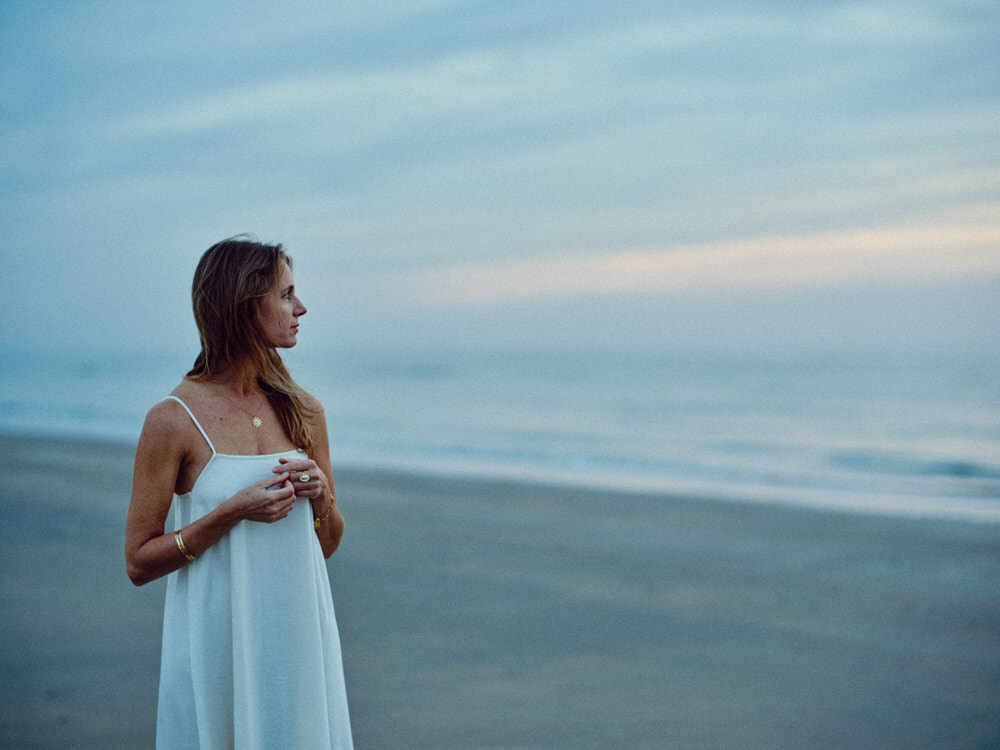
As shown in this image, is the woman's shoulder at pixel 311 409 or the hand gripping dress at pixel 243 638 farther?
the woman's shoulder at pixel 311 409

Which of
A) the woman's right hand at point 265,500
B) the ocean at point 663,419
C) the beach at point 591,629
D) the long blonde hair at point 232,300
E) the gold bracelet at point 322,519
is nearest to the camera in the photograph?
the woman's right hand at point 265,500

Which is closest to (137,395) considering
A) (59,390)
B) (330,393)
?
(59,390)

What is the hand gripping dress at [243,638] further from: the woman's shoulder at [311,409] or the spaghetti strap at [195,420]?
the woman's shoulder at [311,409]

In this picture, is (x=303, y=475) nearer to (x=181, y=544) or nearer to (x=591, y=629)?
(x=181, y=544)

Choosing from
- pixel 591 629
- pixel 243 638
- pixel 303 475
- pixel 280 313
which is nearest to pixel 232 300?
pixel 280 313

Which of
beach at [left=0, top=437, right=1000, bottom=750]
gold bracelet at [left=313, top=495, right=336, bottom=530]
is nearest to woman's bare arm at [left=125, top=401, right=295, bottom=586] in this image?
gold bracelet at [left=313, top=495, right=336, bottom=530]

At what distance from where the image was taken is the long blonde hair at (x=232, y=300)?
2.27m

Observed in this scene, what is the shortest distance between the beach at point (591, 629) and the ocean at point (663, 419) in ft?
9.71

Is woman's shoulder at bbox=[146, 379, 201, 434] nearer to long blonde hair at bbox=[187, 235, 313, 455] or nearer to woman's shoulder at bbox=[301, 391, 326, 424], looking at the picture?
long blonde hair at bbox=[187, 235, 313, 455]

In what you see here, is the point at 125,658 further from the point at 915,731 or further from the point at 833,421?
the point at 833,421

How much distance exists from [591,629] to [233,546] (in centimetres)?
440

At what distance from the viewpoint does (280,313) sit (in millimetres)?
2326

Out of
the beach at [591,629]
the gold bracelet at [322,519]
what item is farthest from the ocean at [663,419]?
the gold bracelet at [322,519]

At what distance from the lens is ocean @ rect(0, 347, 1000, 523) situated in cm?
1357
